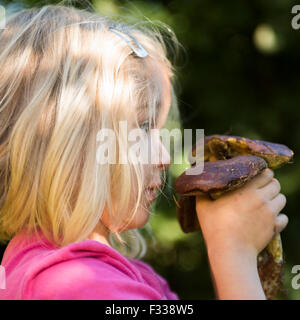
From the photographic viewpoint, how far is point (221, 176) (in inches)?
42.2

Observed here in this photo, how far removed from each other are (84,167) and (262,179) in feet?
1.67

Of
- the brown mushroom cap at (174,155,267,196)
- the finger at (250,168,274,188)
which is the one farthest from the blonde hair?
the finger at (250,168,274,188)

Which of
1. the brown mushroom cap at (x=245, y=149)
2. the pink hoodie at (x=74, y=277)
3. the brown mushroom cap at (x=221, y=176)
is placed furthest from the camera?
the brown mushroom cap at (x=245, y=149)

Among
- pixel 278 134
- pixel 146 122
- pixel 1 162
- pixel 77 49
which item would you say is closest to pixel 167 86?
pixel 146 122

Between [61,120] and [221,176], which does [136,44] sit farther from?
[221,176]

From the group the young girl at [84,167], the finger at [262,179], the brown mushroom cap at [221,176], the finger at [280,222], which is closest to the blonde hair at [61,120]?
the young girl at [84,167]

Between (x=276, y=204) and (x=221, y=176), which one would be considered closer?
(x=221, y=176)

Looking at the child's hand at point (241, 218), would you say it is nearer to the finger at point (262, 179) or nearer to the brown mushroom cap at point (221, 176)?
the finger at point (262, 179)

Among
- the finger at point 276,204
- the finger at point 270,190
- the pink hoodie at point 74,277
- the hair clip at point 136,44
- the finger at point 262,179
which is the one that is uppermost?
the hair clip at point 136,44

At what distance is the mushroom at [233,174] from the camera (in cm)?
108

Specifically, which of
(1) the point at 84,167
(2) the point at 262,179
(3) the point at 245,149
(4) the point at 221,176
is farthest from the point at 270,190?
(1) the point at 84,167

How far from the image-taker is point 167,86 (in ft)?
4.34
